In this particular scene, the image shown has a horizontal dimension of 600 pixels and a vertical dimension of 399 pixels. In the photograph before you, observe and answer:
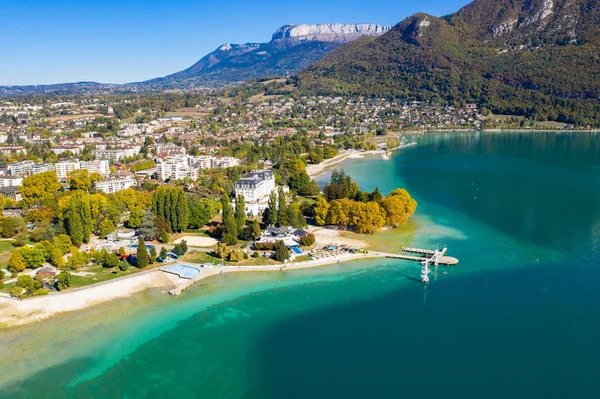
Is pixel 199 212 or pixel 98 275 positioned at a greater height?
pixel 199 212

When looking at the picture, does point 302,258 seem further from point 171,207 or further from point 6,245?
point 6,245

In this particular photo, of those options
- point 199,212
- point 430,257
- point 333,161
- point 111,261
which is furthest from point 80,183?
point 333,161

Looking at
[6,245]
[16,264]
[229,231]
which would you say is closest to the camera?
[16,264]

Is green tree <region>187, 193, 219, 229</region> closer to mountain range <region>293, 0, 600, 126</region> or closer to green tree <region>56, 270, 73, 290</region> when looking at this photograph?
green tree <region>56, 270, 73, 290</region>

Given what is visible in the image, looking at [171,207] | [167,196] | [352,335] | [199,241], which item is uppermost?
[167,196]

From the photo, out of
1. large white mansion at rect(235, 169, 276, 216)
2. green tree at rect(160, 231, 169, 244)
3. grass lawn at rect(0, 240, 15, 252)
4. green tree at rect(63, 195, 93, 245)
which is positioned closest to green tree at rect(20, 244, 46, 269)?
green tree at rect(63, 195, 93, 245)

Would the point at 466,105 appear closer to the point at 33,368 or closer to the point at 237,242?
the point at 237,242

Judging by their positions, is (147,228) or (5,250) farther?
(147,228)
